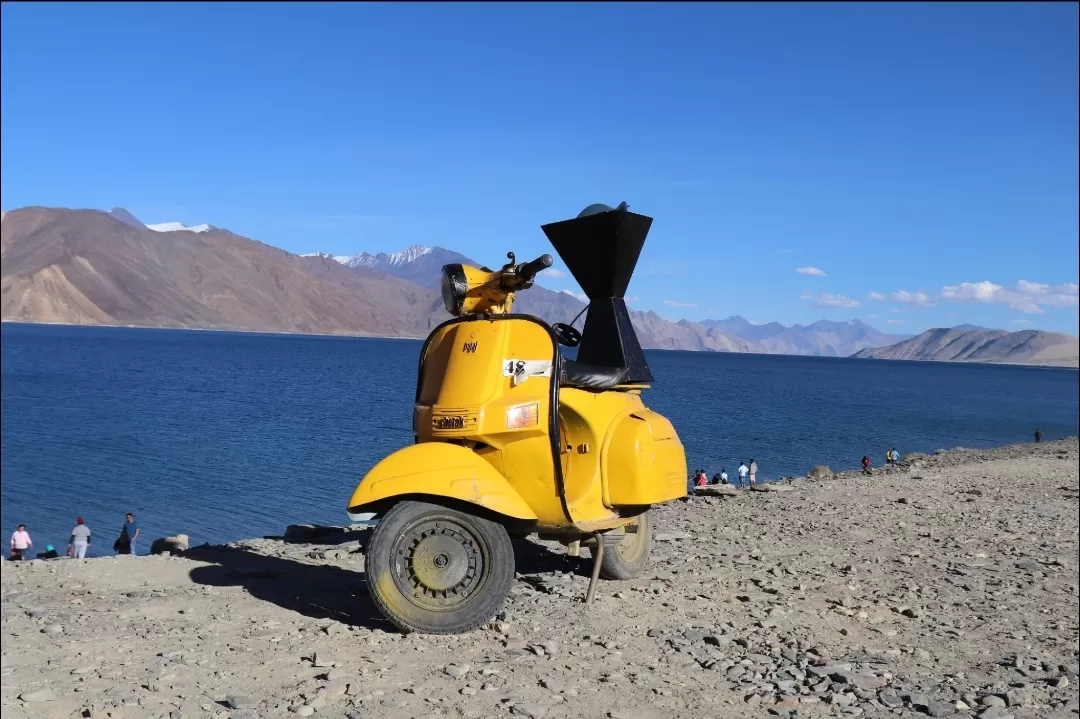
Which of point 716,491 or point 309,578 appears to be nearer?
point 309,578

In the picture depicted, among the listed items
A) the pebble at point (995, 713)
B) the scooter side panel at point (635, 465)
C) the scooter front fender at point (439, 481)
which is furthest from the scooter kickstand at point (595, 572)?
the pebble at point (995, 713)

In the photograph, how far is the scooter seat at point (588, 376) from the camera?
23.4 ft

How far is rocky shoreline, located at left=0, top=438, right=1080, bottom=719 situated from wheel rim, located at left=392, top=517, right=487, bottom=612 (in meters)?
0.31

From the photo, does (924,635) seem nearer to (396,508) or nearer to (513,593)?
Answer: (513,593)

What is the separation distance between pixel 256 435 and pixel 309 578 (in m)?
36.0

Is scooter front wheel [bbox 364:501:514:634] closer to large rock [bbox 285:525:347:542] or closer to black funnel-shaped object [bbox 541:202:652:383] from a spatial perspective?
black funnel-shaped object [bbox 541:202:652:383]

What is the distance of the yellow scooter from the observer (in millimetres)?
6246

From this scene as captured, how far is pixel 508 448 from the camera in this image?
6566 mm

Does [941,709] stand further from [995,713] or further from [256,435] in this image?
[256,435]

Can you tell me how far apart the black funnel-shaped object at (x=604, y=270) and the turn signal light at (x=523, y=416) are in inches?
49.5

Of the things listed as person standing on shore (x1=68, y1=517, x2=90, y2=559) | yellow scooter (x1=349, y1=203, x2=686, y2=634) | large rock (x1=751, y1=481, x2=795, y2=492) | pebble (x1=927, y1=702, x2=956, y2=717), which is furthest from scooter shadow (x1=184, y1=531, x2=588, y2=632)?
person standing on shore (x1=68, y1=517, x2=90, y2=559)

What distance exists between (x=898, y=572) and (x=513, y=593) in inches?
163

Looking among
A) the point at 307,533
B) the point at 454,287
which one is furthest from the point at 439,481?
the point at 307,533

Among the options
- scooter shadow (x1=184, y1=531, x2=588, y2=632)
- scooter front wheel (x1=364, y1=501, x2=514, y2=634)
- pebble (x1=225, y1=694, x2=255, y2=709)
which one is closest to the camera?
pebble (x1=225, y1=694, x2=255, y2=709)
